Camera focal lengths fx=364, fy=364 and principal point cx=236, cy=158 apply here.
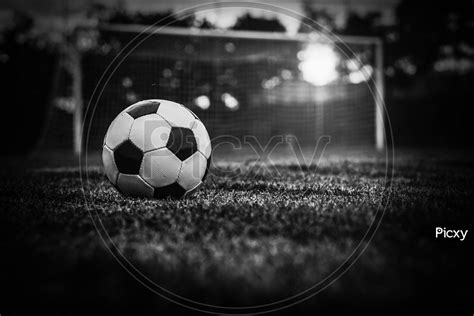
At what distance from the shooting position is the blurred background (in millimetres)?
10578

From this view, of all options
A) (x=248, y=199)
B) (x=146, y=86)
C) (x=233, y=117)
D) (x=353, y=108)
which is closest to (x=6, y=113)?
(x=146, y=86)

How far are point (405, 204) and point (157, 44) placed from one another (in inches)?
388

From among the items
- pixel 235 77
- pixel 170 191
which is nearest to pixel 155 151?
pixel 170 191

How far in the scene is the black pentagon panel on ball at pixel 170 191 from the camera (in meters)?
2.52

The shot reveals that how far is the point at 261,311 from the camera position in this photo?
1.10 m

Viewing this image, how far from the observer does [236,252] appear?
1490 millimetres

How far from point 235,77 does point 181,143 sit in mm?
10274

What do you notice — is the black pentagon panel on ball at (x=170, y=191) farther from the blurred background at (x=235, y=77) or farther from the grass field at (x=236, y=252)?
the blurred background at (x=235, y=77)

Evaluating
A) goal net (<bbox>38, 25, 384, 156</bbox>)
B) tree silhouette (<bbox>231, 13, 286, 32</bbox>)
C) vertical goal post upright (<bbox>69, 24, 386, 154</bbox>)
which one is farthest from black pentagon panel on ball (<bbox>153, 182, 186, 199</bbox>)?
tree silhouette (<bbox>231, 13, 286, 32</bbox>)

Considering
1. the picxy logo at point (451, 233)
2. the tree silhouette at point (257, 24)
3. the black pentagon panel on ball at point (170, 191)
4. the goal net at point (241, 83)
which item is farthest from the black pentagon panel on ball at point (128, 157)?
the tree silhouette at point (257, 24)

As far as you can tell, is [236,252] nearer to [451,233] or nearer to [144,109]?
[451,233]

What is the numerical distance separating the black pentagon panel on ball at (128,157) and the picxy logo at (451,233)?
179cm

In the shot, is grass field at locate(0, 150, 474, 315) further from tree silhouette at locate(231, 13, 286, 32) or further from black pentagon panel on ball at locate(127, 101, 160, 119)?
tree silhouette at locate(231, 13, 286, 32)

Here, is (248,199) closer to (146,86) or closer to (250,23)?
(146,86)
